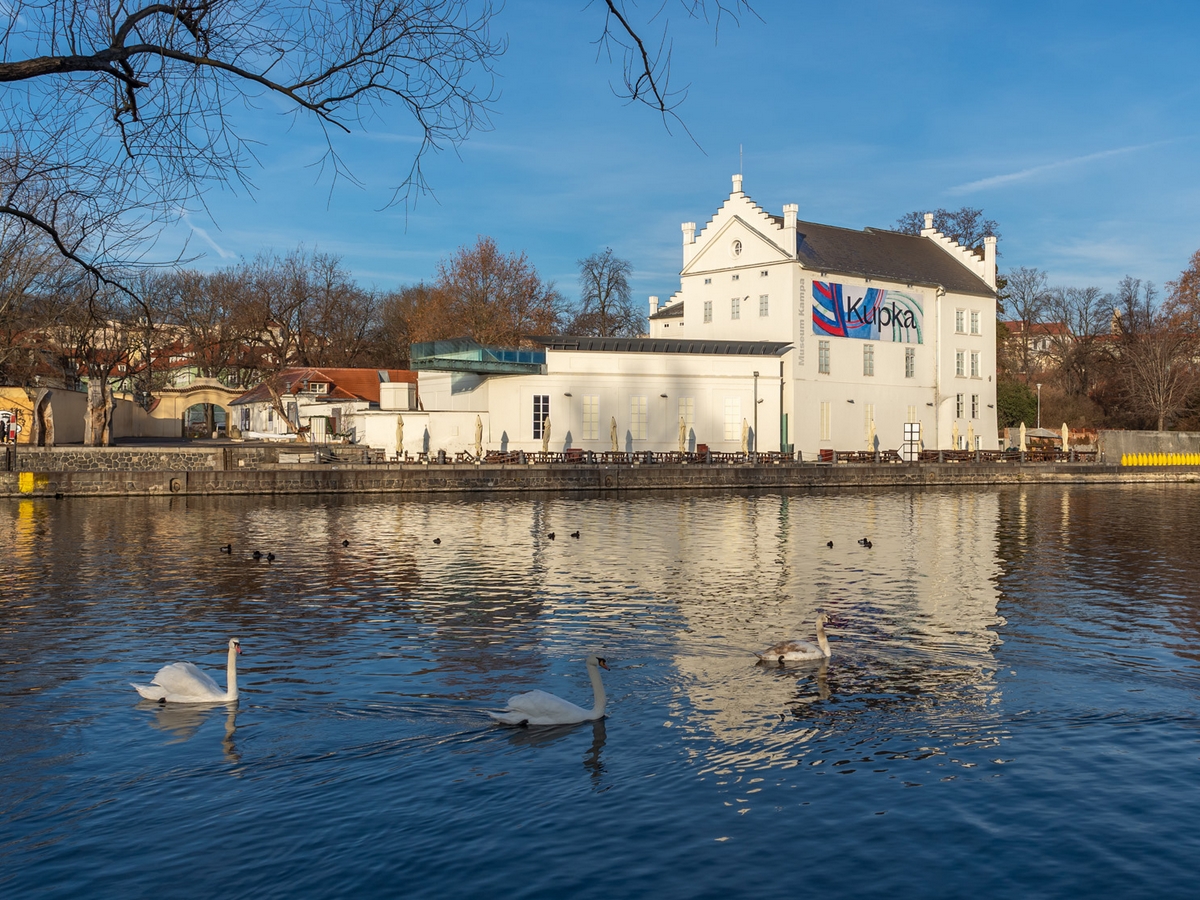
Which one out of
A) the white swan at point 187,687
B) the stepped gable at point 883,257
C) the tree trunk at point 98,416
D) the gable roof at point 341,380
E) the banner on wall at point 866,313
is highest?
the stepped gable at point 883,257

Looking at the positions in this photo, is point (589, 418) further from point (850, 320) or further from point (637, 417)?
point (850, 320)

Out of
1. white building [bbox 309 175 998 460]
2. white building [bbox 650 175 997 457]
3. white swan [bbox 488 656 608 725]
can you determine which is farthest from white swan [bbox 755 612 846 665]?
white building [bbox 650 175 997 457]

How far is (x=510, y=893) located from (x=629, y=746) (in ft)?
10.8

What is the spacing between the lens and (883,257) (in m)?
67.0

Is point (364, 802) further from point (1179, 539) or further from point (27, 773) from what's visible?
point (1179, 539)

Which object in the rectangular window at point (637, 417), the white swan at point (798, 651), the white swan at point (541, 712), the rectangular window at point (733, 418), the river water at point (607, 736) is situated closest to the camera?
the river water at point (607, 736)

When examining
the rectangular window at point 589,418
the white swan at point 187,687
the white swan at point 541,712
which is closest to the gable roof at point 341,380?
the rectangular window at point 589,418

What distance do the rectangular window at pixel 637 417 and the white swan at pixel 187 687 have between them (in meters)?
45.9

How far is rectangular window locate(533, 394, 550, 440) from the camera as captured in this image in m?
56.8

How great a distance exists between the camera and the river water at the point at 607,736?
8.13 m

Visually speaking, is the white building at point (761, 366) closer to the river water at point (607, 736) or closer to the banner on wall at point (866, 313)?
the banner on wall at point (866, 313)

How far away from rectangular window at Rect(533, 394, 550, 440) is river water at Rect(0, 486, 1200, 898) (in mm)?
32586

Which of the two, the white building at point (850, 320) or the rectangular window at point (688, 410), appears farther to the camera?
the white building at point (850, 320)

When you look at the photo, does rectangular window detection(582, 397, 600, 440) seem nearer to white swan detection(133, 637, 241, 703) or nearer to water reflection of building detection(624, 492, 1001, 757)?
water reflection of building detection(624, 492, 1001, 757)
